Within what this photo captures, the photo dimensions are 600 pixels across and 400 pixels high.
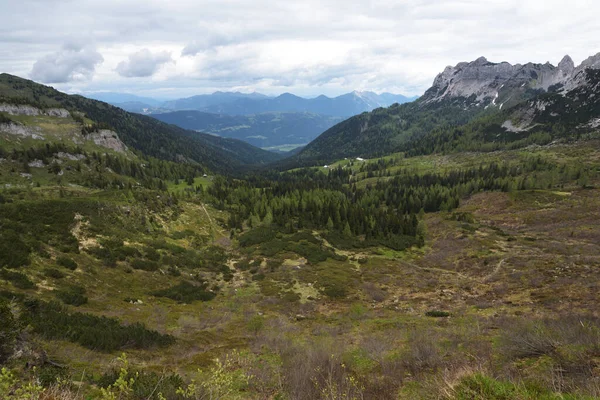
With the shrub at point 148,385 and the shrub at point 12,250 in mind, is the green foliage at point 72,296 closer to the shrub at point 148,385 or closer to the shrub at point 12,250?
the shrub at point 12,250

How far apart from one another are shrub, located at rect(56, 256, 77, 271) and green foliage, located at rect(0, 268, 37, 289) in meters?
8.45

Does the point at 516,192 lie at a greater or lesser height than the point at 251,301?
greater

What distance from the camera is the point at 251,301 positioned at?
51719 millimetres

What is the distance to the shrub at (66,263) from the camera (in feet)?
143

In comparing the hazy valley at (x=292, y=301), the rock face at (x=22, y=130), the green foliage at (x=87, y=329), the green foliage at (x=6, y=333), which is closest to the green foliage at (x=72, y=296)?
the hazy valley at (x=292, y=301)

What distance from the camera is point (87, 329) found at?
2722 centimetres

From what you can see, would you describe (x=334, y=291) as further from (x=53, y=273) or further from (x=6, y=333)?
(x=6, y=333)

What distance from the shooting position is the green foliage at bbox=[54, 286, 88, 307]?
34.9 meters

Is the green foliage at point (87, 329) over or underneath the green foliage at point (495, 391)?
underneath

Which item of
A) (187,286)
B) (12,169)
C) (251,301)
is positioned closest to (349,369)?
(251,301)

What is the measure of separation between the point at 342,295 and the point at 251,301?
16447 millimetres

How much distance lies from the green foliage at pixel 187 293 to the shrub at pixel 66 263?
11.9 meters

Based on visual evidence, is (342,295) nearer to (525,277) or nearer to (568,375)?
(525,277)

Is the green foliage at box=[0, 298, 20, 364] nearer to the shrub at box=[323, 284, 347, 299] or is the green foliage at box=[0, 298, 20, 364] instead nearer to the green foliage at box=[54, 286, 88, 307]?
the green foliage at box=[54, 286, 88, 307]
